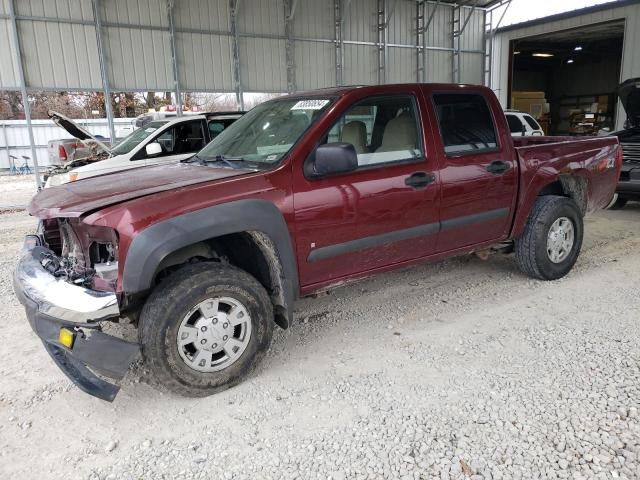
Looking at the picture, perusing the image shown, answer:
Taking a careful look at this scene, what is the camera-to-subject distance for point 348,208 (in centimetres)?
339

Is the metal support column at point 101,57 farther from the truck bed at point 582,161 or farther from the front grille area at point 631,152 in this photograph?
the front grille area at point 631,152

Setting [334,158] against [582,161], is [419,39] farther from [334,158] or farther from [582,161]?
[334,158]

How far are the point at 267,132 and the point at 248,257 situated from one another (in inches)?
39.4

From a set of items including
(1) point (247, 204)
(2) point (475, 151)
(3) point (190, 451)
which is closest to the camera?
(3) point (190, 451)

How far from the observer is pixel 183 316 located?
2.84 meters

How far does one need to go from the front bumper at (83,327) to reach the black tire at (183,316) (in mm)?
139

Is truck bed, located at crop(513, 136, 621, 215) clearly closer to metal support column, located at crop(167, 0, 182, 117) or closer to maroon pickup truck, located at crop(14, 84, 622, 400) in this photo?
maroon pickup truck, located at crop(14, 84, 622, 400)

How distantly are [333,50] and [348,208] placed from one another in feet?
42.7

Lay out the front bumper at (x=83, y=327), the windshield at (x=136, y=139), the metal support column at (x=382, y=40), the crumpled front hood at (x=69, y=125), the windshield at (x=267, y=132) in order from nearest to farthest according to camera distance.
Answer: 1. the front bumper at (x=83, y=327)
2. the windshield at (x=267, y=132)
3. the windshield at (x=136, y=139)
4. the crumpled front hood at (x=69, y=125)
5. the metal support column at (x=382, y=40)

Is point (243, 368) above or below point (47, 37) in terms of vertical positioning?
below

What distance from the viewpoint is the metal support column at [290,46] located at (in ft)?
45.8

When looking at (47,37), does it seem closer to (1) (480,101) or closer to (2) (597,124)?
(1) (480,101)

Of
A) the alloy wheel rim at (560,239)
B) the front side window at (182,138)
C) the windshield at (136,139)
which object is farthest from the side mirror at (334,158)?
the windshield at (136,139)

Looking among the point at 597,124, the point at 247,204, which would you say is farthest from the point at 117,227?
the point at 597,124
